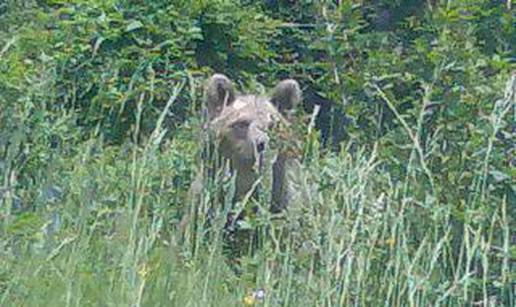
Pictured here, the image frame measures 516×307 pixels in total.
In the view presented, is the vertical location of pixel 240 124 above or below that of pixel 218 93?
below

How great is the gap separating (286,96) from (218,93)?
15.1 inches

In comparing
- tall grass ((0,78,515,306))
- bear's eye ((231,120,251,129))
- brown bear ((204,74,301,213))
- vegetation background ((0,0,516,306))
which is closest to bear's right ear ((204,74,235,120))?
brown bear ((204,74,301,213))

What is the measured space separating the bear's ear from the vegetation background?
0.28m

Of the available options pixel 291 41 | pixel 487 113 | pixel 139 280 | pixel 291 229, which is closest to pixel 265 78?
pixel 291 41

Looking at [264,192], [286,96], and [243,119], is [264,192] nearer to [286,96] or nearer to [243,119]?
[243,119]

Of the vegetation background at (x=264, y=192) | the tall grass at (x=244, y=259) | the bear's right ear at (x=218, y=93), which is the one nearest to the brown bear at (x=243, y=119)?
the bear's right ear at (x=218, y=93)

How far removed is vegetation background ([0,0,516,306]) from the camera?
4.05m

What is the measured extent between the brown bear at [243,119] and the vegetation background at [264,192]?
0.84ft

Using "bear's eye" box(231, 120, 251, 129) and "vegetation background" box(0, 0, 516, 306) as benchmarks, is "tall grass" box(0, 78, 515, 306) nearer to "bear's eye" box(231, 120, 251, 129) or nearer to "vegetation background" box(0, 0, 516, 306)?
"vegetation background" box(0, 0, 516, 306)

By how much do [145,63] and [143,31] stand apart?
56 cm

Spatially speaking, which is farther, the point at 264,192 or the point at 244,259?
the point at 244,259

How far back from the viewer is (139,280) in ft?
11.6

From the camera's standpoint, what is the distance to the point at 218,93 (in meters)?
8.10

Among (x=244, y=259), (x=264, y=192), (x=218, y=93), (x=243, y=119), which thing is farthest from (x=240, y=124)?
(x=264, y=192)
